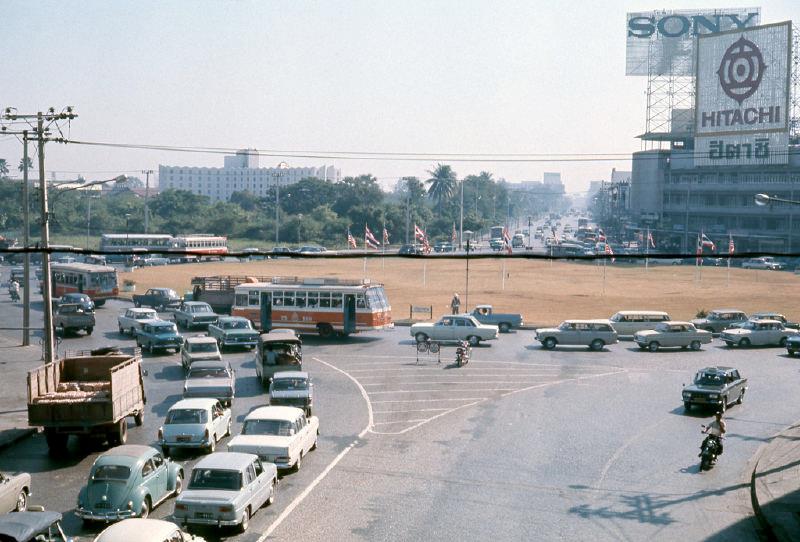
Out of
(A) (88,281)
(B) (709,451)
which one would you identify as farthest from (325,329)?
(B) (709,451)

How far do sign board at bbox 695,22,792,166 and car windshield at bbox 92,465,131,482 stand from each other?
3730 inches

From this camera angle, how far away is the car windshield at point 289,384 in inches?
1097

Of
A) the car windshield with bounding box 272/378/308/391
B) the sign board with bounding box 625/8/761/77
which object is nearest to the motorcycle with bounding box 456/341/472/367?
the car windshield with bounding box 272/378/308/391

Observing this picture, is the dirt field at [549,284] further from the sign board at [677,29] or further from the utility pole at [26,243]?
the sign board at [677,29]

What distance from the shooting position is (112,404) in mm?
23281

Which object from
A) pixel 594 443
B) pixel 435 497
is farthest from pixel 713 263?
pixel 435 497

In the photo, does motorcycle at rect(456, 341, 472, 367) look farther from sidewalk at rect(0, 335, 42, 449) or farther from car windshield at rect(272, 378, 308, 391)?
sidewalk at rect(0, 335, 42, 449)

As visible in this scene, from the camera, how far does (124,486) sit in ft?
58.3

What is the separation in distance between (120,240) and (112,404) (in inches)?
3710

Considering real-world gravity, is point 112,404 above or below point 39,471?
above

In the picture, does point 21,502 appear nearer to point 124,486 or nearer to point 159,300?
point 124,486

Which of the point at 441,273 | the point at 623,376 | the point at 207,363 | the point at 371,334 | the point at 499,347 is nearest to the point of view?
the point at 207,363

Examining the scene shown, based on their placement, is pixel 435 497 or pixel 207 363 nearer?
pixel 435 497

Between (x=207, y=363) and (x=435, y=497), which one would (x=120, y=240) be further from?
(x=435, y=497)
